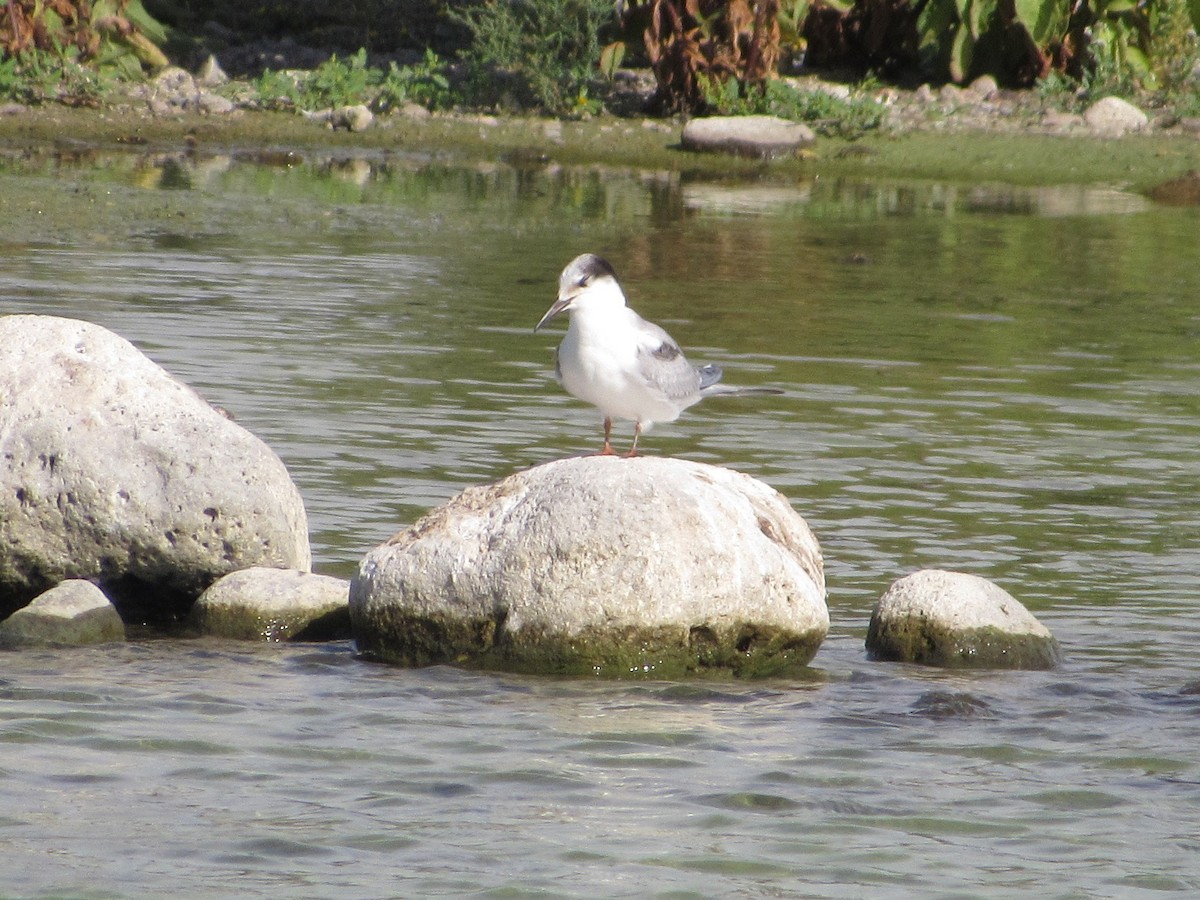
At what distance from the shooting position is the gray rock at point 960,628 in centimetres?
710

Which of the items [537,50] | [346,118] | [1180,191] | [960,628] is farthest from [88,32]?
[960,628]

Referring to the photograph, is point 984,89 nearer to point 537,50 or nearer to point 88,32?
point 537,50

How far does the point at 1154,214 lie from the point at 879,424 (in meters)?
11.3

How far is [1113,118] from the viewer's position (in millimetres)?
25922

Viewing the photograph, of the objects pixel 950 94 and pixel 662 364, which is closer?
pixel 662 364

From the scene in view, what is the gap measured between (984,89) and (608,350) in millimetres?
20893

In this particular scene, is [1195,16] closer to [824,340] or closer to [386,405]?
[824,340]

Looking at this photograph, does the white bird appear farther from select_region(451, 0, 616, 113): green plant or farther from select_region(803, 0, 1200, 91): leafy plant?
select_region(803, 0, 1200, 91): leafy plant

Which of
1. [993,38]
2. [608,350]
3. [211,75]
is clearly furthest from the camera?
[211,75]

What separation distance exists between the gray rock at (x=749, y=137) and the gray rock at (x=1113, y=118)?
3.83 metres

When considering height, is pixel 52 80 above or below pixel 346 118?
above

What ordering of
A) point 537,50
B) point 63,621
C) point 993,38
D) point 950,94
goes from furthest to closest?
point 993,38 → point 950,94 → point 537,50 → point 63,621

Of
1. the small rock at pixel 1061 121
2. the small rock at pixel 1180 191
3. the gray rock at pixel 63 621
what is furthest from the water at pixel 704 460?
the small rock at pixel 1061 121

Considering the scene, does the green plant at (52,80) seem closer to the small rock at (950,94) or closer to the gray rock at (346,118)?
the gray rock at (346,118)
